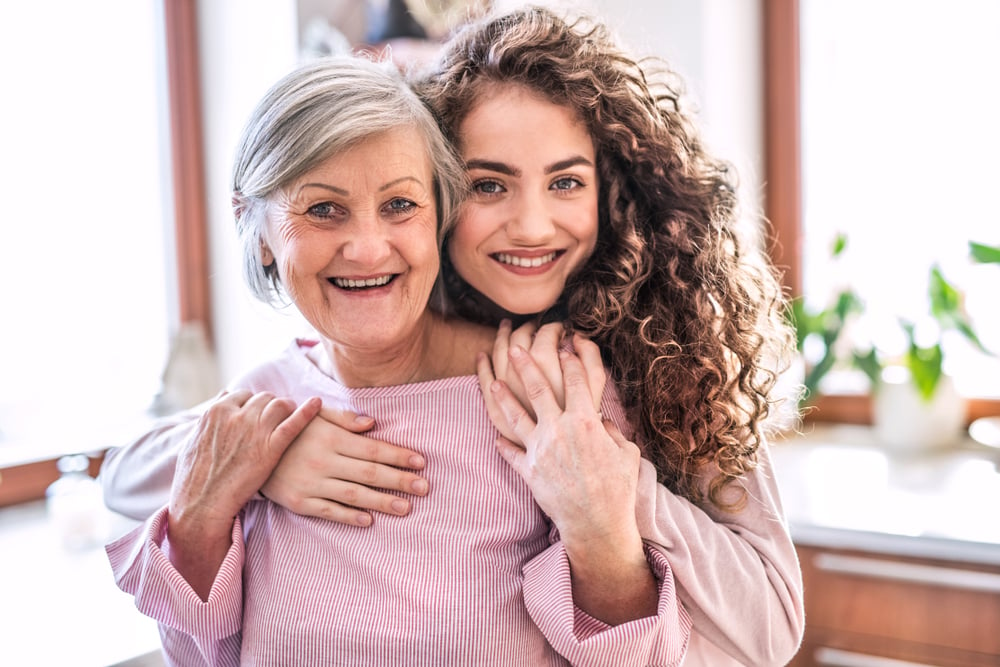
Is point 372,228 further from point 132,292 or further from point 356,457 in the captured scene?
point 132,292

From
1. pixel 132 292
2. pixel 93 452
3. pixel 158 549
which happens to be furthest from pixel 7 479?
pixel 158 549

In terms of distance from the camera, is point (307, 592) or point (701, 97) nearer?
point (307, 592)

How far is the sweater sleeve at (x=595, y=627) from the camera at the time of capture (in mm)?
960

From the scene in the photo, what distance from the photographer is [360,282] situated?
1.07m

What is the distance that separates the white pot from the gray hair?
157cm

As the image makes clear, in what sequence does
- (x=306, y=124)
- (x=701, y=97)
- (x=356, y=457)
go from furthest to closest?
1. (x=701, y=97)
2. (x=356, y=457)
3. (x=306, y=124)

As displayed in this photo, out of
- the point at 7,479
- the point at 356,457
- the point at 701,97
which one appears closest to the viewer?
the point at 356,457

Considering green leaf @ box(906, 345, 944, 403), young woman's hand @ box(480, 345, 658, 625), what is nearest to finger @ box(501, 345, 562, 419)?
young woman's hand @ box(480, 345, 658, 625)

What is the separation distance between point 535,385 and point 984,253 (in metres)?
1.46

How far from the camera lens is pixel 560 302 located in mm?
1226

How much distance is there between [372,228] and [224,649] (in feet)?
1.88

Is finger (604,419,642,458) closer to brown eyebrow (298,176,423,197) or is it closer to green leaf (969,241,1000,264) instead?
brown eyebrow (298,176,423,197)

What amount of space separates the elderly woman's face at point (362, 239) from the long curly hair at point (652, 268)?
0.13 m

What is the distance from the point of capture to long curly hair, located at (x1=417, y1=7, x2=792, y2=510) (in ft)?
3.64
